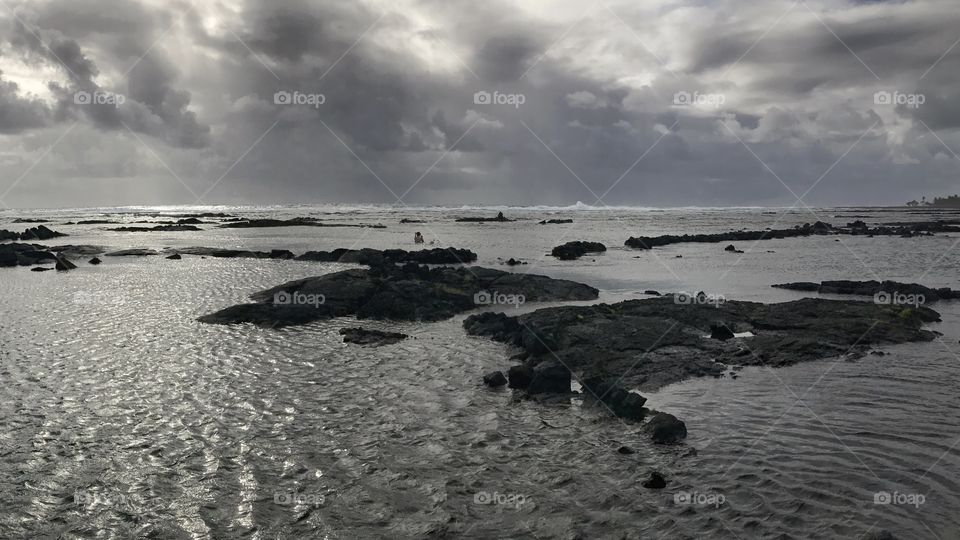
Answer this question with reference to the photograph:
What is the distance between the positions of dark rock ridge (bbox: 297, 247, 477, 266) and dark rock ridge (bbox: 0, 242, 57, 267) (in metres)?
23.0

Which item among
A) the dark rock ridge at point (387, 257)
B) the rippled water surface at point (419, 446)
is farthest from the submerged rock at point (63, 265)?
the rippled water surface at point (419, 446)

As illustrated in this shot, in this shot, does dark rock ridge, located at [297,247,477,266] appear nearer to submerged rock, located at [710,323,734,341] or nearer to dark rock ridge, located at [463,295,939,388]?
dark rock ridge, located at [463,295,939,388]

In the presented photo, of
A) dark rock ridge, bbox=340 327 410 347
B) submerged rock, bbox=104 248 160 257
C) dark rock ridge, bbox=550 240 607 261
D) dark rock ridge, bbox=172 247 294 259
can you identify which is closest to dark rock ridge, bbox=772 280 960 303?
dark rock ridge, bbox=550 240 607 261

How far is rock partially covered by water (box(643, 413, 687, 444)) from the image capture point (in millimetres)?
13023

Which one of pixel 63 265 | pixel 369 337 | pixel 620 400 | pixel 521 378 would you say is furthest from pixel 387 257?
pixel 620 400

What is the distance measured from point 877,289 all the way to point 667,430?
2789cm

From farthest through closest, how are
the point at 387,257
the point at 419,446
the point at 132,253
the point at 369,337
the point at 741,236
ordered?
the point at 741,236 → the point at 132,253 → the point at 387,257 → the point at 369,337 → the point at 419,446

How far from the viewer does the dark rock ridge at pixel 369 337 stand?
74.3ft

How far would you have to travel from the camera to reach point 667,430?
13.1m

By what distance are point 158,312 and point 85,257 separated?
36.9 meters

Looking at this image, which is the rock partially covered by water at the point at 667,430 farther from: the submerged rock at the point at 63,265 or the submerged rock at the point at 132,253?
the submerged rock at the point at 132,253

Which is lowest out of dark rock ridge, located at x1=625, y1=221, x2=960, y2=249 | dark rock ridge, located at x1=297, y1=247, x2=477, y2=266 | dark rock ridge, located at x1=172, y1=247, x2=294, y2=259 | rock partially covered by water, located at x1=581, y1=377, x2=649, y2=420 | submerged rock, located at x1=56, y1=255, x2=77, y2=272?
rock partially covered by water, located at x1=581, y1=377, x2=649, y2=420

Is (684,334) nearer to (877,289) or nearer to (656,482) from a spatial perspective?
(656,482)

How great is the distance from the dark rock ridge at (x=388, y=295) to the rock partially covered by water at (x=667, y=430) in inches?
616
